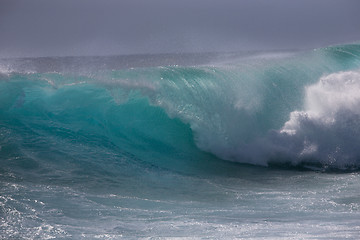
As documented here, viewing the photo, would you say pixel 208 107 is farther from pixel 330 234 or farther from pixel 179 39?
pixel 179 39

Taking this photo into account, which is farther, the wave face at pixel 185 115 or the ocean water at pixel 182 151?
the wave face at pixel 185 115

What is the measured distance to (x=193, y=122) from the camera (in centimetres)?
851

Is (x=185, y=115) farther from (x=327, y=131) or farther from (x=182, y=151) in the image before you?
(x=327, y=131)

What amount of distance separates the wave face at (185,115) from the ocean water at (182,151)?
0.02 metres

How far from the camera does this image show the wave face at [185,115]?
8.09 metres

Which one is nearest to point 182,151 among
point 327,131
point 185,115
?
point 185,115

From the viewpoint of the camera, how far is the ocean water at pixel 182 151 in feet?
15.8

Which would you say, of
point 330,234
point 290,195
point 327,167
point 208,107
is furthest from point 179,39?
point 330,234

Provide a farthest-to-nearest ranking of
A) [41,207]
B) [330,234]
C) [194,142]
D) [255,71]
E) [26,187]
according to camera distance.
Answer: [255,71] → [194,142] → [26,187] → [41,207] → [330,234]

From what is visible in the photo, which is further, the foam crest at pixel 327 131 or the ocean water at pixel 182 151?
the foam crest at pixel 327 131

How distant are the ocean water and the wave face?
0.02 m

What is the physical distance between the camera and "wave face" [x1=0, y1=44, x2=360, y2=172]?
26.5 feet

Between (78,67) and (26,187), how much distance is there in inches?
188

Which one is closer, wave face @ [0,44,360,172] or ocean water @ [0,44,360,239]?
ocean water @ [0,44,360,239]
